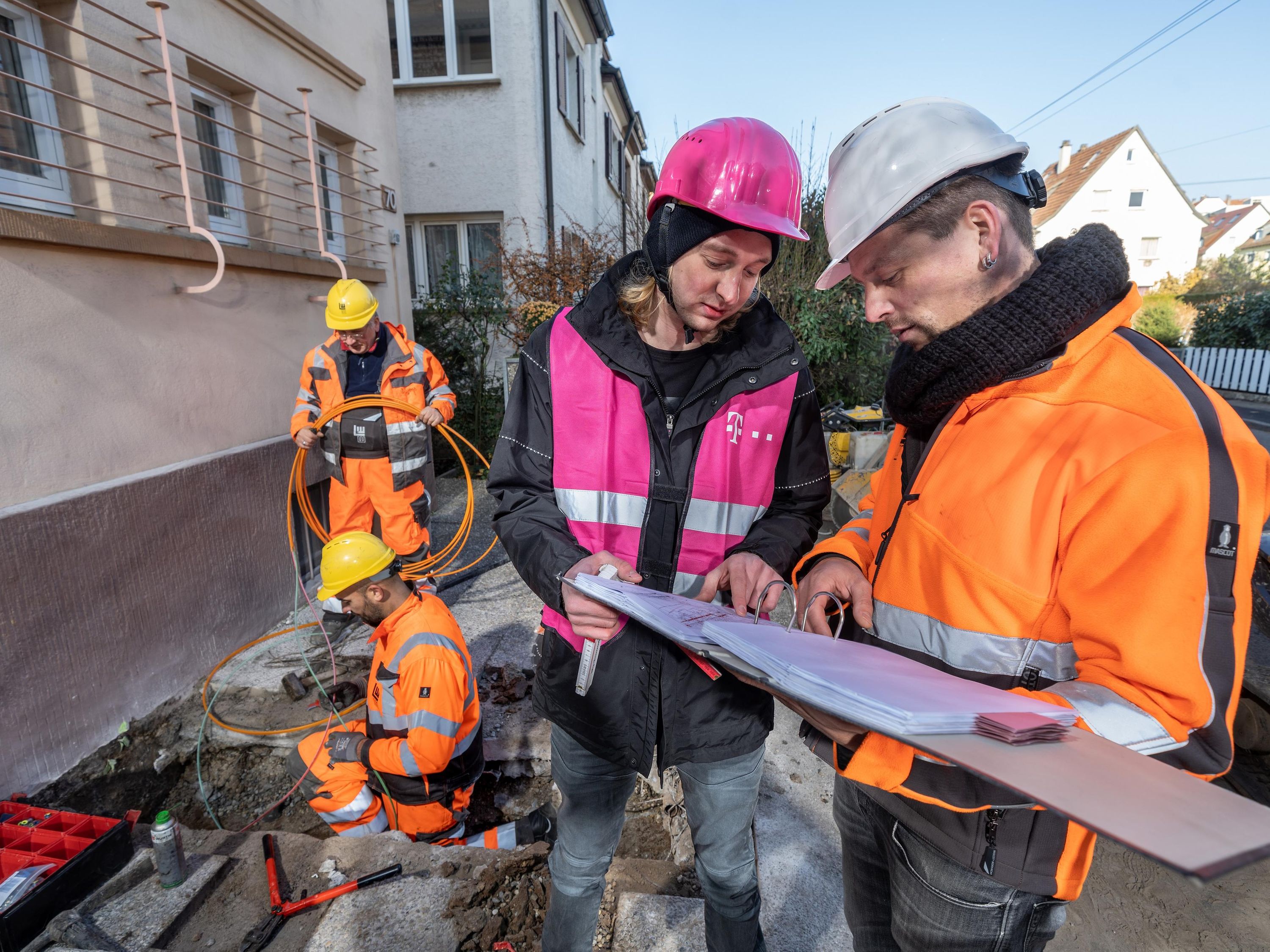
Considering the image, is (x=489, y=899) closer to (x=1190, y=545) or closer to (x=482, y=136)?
(x=1190, y=545)

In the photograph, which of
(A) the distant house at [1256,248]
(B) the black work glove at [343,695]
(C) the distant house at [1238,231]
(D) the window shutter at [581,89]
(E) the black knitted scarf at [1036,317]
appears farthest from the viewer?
(C) the distant house at [1238,231]

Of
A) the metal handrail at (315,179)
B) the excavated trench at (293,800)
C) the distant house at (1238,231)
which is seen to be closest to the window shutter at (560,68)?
the metal handrail at (315,179)

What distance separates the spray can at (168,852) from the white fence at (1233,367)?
879 inches

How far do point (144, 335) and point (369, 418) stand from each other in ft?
4.39

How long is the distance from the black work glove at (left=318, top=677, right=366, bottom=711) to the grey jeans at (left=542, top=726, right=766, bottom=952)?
2433mm

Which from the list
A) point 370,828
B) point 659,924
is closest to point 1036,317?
point 659,924

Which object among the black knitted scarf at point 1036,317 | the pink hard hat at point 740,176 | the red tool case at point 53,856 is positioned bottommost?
the red tool case at point 53,856

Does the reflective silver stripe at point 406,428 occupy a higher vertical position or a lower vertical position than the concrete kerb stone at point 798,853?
higher

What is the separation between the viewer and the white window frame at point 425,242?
10258 mm

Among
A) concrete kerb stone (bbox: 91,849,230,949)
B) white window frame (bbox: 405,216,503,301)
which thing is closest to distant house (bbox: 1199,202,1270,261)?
white window frame (bbox: 405,216,503,301)

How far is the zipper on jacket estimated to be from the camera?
45.3 inches

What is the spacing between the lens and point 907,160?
1158 mm

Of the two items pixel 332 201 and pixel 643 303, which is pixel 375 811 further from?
pixel 332 201

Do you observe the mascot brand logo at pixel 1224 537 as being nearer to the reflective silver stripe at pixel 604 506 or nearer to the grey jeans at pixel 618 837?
the reflective silver stripe at pixel 604 506
